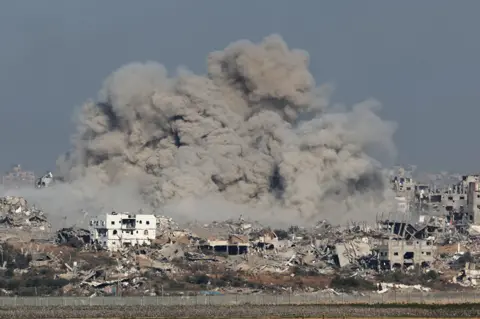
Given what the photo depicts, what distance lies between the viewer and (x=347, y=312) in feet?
172

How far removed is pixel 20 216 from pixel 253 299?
2614 centimetres

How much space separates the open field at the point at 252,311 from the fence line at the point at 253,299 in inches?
52.3

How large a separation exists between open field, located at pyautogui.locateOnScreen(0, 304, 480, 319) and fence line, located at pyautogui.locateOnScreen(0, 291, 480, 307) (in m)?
1.33

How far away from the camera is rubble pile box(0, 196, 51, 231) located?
79312 millimetres

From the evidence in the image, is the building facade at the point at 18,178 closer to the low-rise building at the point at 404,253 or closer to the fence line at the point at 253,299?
the low-rise building at the point at 404,253

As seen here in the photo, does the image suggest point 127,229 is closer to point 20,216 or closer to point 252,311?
point 20,216

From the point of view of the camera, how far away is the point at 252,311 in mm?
52531

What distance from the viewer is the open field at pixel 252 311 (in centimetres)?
5119

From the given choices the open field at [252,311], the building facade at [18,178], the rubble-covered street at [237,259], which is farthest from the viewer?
the building facade at [18,178]

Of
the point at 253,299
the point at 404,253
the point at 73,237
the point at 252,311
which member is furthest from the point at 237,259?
the point at 252,311

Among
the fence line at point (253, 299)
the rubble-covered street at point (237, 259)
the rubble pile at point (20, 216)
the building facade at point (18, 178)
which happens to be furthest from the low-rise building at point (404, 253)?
the building facade at point (18, 178)

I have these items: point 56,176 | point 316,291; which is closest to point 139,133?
point 56,176

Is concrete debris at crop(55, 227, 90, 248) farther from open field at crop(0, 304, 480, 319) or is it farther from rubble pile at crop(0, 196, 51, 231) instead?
open field at crop(0, 304, 480, 319)

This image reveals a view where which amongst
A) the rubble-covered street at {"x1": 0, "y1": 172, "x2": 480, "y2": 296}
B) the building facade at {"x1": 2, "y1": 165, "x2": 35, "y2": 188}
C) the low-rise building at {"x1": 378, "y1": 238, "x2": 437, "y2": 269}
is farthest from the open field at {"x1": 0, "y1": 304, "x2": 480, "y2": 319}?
the building facade at {"x1": 2, "y1": 165, "x2": 35, "y2": 188}
